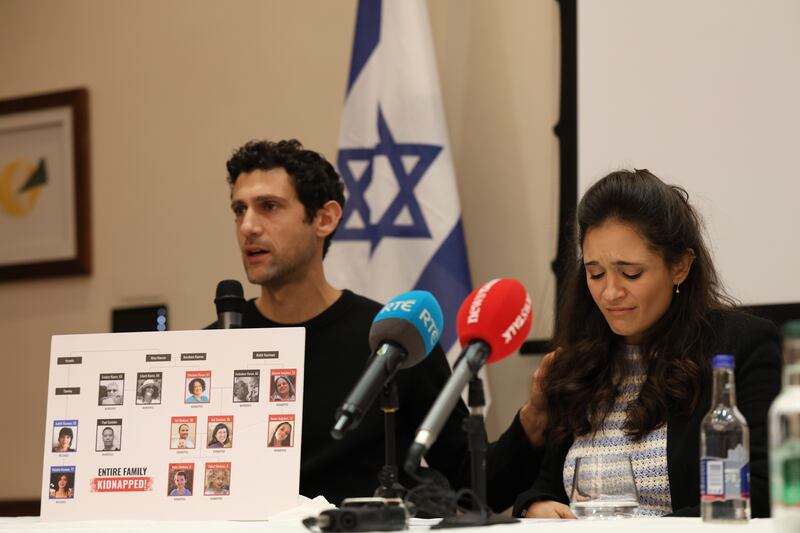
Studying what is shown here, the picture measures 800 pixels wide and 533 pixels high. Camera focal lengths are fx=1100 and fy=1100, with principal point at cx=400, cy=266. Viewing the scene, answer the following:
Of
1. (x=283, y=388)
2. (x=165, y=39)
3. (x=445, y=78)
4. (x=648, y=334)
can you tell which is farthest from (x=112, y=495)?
(x=165, y=39)

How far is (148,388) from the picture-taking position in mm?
2027

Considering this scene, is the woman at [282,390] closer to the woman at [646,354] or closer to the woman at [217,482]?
the woman at [217,482]

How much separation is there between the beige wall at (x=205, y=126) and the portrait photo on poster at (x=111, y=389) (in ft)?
5.98

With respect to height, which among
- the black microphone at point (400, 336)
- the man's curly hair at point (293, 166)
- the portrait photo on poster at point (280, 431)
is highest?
the man's curly hair at point (293, 166)

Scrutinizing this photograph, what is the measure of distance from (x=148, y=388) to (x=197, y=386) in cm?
10

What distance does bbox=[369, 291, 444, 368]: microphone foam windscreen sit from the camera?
5.38 feet

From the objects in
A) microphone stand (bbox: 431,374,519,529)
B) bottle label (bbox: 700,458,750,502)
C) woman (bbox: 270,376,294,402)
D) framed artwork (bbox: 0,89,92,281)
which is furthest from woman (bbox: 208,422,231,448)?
framed artwork (bbox: 0,89,92,281)

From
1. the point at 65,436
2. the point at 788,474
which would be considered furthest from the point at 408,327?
the point at 65,436

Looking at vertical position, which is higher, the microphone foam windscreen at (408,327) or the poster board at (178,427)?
the microphone foam windscreen at (408,327)

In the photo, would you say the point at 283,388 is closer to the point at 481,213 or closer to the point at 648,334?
the point at 648,334

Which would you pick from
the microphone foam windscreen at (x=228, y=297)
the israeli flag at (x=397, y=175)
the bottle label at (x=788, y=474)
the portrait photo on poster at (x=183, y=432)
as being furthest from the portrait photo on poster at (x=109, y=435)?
the israeli flag at (x=397, y=175)

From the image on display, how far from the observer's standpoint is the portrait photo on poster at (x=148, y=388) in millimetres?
Answer: 2018

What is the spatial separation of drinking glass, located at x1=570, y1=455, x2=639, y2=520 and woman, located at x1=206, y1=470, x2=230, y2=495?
2.00 feet

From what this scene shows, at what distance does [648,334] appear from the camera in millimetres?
2369
